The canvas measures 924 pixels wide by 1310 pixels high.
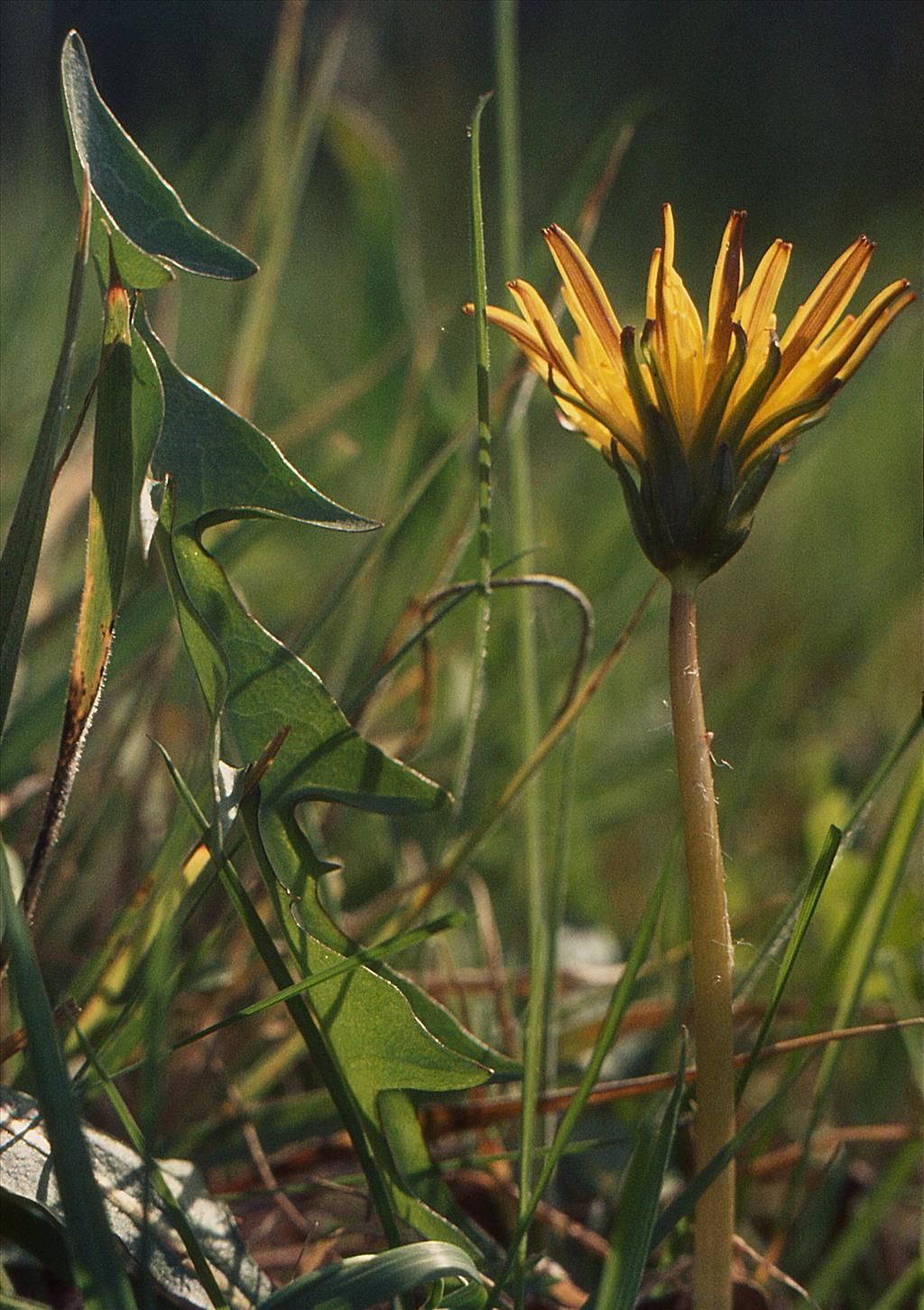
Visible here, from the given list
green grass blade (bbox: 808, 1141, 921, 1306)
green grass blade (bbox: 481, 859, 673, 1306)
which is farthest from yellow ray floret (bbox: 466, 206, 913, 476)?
green grass blade (bbox: 808, 1141, 921, 1306)

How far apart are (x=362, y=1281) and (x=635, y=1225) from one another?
62 millimetres

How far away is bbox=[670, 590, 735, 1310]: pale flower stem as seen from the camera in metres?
0.30

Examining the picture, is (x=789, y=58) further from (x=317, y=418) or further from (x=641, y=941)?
(x=641, y=941)

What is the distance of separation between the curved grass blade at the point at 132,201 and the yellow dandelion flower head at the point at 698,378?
8cm

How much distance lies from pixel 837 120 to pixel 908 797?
1579 mm

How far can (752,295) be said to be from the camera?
1.03 feet

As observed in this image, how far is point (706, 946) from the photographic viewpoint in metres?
0.30

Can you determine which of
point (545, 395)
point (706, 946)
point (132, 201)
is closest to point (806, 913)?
point (706, 946)

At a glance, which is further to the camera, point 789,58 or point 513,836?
A: point 789,58

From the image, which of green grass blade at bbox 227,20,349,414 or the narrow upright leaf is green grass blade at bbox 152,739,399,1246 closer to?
the narrow upright leaf

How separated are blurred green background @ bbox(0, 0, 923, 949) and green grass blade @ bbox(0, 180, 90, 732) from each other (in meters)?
0.12

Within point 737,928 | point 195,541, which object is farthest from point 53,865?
point 737,928

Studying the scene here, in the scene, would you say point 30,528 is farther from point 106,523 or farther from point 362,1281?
point 362,1281

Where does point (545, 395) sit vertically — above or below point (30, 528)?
above
